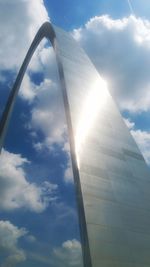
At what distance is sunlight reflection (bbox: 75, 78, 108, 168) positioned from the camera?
10.5 meters

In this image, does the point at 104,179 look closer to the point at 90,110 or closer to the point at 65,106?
the point at 65,106

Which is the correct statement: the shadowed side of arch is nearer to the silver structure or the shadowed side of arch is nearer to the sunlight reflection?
the silver structure

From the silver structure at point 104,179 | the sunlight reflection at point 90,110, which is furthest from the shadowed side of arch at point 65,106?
the sunlight reflection at point 90,110

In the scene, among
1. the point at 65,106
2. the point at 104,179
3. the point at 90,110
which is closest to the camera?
the point at 104,179

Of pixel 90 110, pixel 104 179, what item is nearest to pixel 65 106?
pixel 90 110

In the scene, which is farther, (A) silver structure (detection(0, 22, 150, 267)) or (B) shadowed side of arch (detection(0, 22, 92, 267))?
(A) silver structure (detection(0, 22, 150, 267))

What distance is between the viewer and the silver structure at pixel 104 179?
25.3 feet

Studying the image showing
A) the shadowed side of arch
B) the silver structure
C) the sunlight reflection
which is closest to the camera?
the shadowed side of arch

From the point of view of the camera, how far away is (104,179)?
997 cm

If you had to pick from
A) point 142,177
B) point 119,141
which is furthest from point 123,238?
point 119,141

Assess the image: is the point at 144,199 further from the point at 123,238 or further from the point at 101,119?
the point at 101,119

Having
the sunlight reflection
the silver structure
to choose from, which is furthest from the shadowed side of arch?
the sunlight reflection

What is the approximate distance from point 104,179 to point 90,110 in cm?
481

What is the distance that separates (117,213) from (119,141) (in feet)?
17.7
